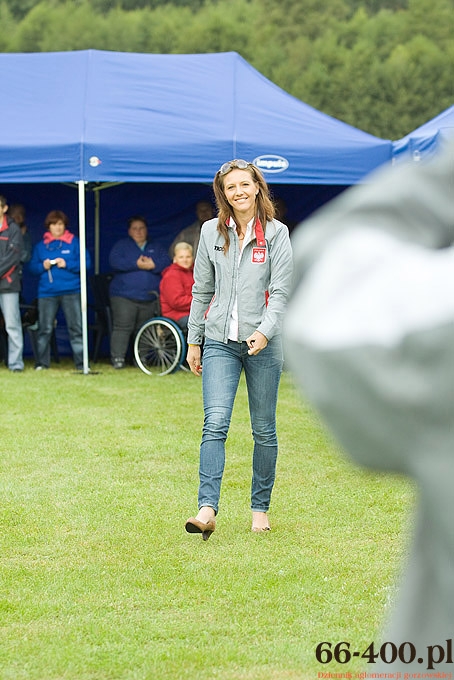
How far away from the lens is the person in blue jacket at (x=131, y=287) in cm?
1234

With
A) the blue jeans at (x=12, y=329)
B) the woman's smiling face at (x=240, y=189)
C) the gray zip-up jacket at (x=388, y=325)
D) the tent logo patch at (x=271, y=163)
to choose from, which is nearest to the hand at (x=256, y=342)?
the woman's smiling face at (x=240, y=189)

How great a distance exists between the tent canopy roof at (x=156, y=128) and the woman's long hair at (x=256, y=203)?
615 centimetres

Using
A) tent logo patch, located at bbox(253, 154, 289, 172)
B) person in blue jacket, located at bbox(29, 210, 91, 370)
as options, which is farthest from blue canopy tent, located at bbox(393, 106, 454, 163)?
person in blue jacket, located at bbox(29, 210, 91, 370)

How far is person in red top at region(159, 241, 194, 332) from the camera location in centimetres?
1179

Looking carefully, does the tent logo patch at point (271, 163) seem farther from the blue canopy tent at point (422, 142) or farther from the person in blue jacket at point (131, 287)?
A: the person in blue jacket at point (131, 287)

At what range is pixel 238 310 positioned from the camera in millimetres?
5066

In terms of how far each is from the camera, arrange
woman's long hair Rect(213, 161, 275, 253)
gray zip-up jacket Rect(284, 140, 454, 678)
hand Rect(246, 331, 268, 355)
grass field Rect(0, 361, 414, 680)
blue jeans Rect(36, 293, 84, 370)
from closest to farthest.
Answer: gray zip-up jacket Rect(284, 140, 454, 678)
grass field Rect(0, 361, 414, 680)
hand Rect(246, 331, 268, 355)
woman's long hair Rect(213, 161, 275, 253)
blue jeans Rect(36, 293, 84, 370)

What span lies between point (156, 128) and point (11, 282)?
2.36 metres

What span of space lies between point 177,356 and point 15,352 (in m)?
1.88

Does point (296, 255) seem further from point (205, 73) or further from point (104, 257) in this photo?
point (104, 257)

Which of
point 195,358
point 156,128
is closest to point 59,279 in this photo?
point 156,128

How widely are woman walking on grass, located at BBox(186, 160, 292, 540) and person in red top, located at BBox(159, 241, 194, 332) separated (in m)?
6.63

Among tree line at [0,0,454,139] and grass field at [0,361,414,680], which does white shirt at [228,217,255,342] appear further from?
tree line at [0,0,454,139]

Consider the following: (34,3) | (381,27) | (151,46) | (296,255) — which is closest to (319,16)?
(381,27)
